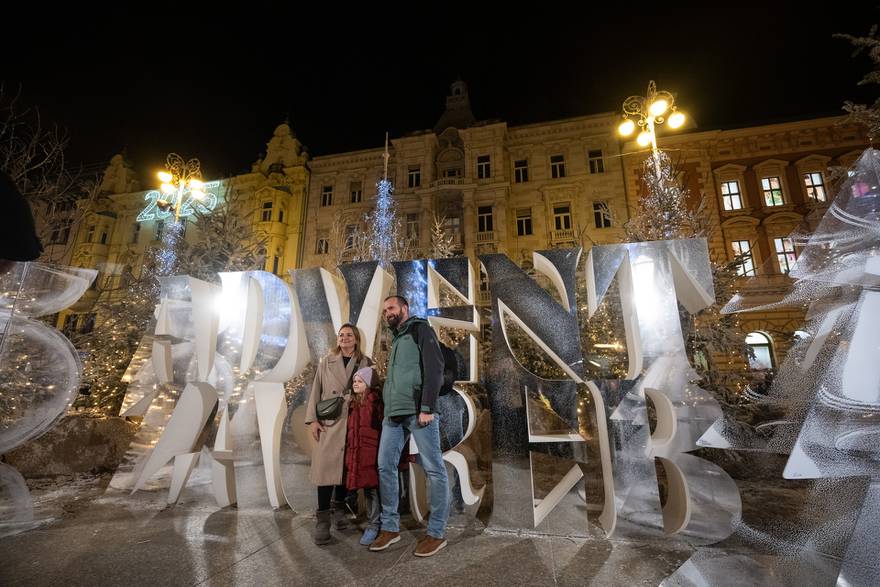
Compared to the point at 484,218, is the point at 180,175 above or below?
below

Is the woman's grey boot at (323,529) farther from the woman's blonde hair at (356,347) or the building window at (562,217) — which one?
the building window at (562,217)

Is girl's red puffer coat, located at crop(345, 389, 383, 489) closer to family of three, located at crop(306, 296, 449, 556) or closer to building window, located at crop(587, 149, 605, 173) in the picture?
family of three, located at crop(306, 296, 449, 556)

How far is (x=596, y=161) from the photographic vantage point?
866 inches

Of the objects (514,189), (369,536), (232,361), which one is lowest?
(369,536)

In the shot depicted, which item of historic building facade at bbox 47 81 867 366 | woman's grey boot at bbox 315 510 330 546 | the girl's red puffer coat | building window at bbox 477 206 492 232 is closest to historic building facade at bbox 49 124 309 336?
historic building facade at bbox 47 81 867 366

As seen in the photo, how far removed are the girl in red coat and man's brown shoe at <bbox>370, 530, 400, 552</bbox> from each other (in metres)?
0.17

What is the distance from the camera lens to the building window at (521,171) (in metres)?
23.2

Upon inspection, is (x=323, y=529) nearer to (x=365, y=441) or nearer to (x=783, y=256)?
(x=365, y=441)

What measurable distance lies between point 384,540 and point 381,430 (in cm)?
86

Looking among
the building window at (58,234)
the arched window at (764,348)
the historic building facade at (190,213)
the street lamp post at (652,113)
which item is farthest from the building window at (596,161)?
the building window at (58,234)

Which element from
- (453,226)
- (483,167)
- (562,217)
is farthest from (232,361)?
(483,167)

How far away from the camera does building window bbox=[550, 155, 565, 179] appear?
891 inches

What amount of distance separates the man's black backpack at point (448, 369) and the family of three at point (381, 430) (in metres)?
0.31

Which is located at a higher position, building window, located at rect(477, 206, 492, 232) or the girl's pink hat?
building window, located at rect(477, 206, 492, 232)
